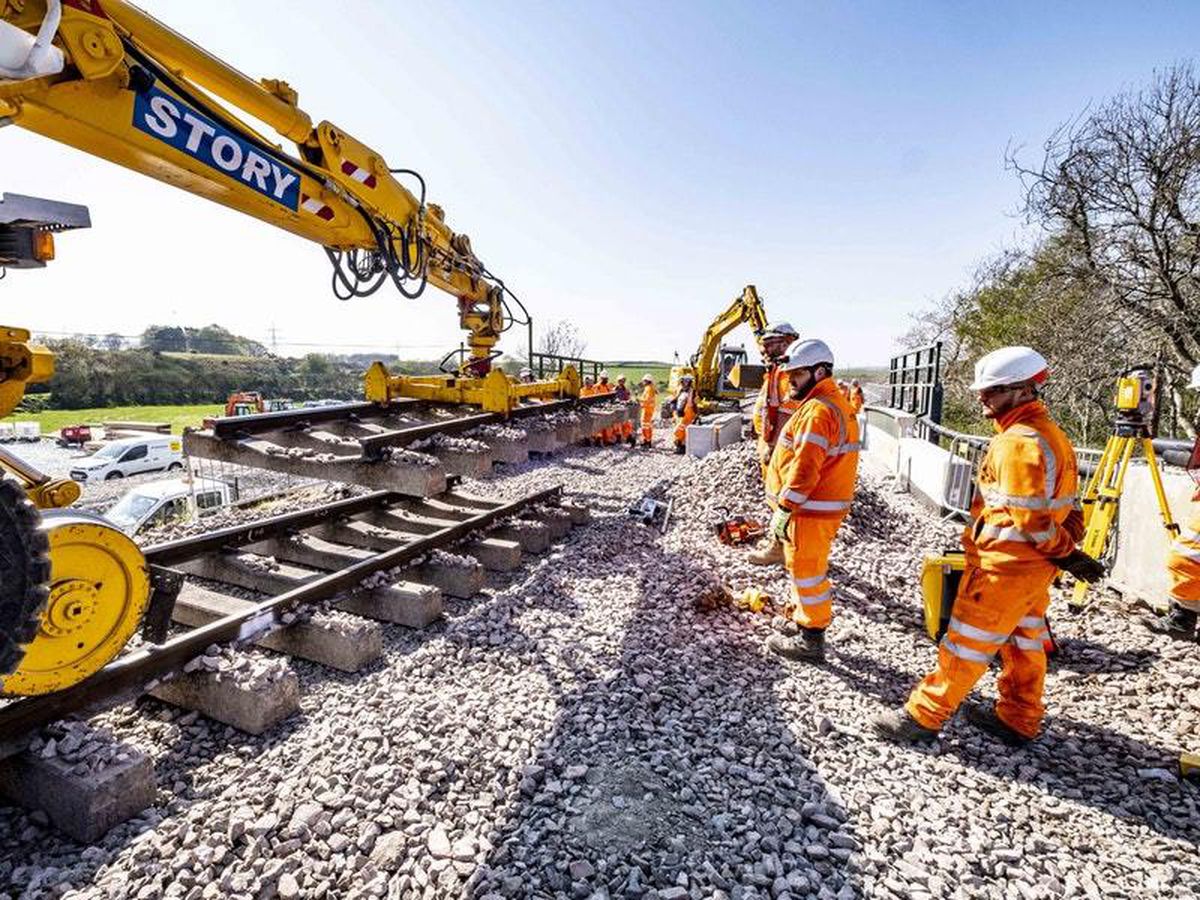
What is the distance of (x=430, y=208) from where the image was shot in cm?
608

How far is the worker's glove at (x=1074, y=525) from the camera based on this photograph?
10.0 ft

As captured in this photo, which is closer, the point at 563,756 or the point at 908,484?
the point at 563,756

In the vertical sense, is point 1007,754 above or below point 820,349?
below

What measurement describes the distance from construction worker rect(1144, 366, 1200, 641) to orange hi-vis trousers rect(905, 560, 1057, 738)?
6.74 ft

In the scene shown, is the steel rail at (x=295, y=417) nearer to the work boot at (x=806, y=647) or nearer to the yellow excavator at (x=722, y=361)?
the work boot at (x=806, y=647)

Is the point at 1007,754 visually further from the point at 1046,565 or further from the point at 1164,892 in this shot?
the point at 1046,565

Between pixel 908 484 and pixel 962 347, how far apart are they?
2512cm

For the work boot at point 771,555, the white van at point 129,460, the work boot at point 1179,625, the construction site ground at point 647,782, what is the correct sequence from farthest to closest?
the white van at point 129,460 → the work boot at point 771,555 → the work boot at point 1179,625 → the construction site ground at point 647,782

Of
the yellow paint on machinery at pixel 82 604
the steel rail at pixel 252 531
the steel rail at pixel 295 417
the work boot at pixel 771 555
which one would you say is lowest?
the work boot at pixel 771 555

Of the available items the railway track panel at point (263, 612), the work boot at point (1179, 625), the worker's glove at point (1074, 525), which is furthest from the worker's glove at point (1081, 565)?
the railway track panel at point (263, 612)

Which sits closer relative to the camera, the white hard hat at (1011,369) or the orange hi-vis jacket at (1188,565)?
the white hard hat at (1011,369)

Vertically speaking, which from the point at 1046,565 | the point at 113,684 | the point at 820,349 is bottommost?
the point at 113,684

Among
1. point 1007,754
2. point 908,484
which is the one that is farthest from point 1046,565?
point 908,484

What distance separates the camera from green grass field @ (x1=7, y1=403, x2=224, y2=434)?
34000 mm
